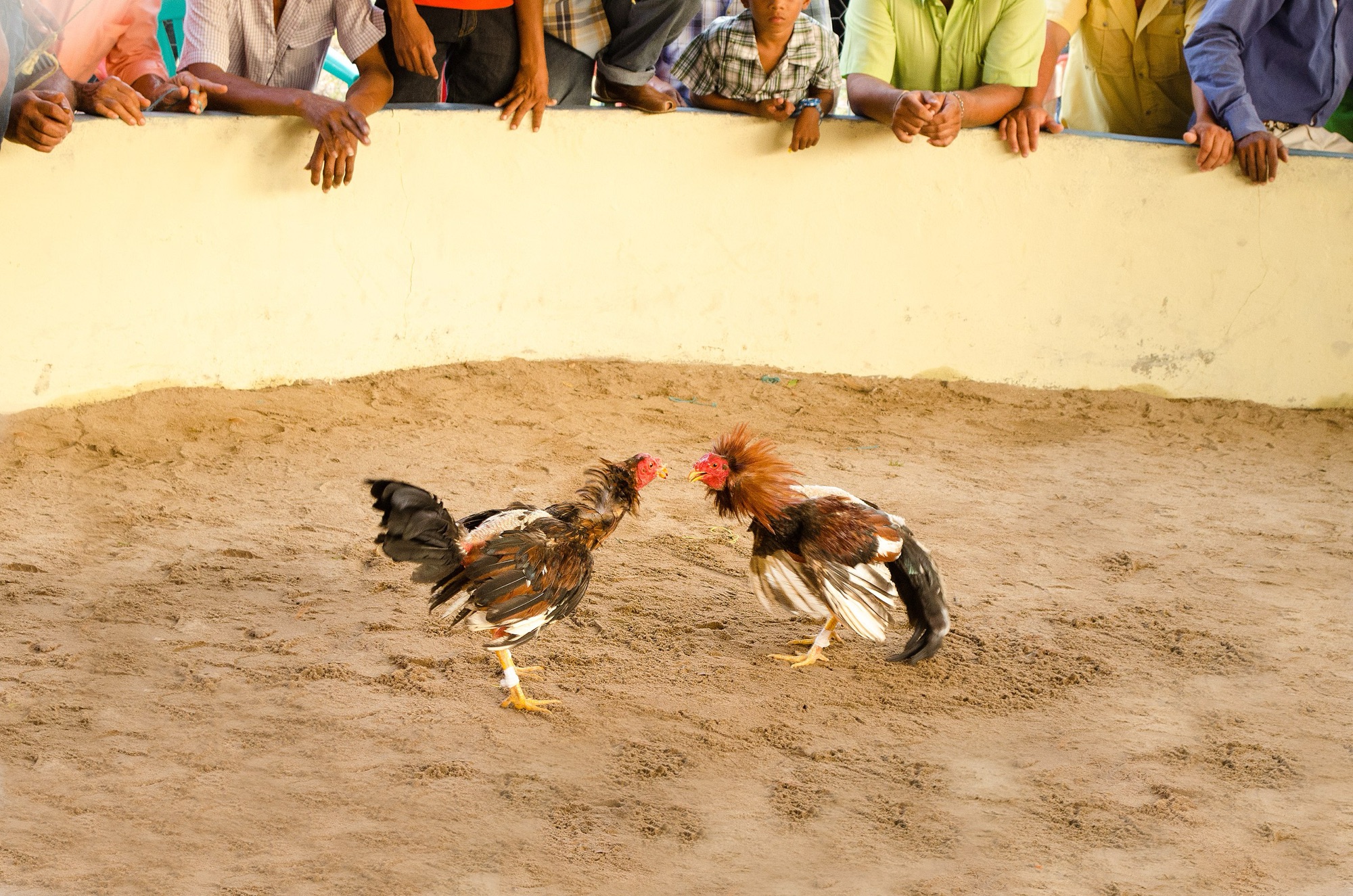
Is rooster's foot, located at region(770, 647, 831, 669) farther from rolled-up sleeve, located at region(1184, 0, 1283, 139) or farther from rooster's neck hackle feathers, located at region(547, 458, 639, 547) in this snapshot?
rolled-up sleeve, located at region(1184, 0, 1283, 139)

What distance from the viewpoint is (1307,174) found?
20.0ft

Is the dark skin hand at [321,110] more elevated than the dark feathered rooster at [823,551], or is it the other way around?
the dark skin hand at [321,110]

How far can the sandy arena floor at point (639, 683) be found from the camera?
2.69 meters

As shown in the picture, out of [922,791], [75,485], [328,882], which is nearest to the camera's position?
[328,882]

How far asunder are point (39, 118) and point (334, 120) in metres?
1.12

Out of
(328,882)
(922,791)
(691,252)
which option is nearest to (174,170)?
(691,252)

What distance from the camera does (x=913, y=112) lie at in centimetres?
569

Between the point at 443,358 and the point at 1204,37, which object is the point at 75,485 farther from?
the point at 1204,37

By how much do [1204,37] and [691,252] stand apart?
2.81 m

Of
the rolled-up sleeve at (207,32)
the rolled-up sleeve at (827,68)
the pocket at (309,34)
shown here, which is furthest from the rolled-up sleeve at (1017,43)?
the rolled-up sleeve at (207,32)

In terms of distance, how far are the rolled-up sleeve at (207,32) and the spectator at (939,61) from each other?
Result: 9.70 feet

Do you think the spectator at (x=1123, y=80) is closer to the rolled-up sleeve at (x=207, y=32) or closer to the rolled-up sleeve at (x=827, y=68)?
the rolled-up sleeve at (x=827, y=68)

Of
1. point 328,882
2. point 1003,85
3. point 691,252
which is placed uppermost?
point 1003,85

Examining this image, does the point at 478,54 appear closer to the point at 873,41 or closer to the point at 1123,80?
the point at 873,41
